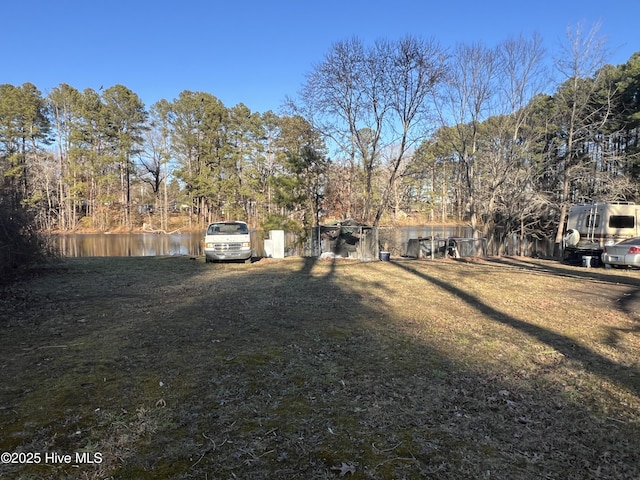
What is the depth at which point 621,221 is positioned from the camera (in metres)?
16.6

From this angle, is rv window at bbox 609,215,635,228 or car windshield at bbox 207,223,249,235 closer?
car windshield at bbox 207,223,249,235

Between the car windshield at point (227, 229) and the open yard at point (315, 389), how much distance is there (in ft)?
26.2

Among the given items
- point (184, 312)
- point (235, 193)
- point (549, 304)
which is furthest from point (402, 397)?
point (235, 193)

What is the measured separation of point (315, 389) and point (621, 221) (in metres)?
18.4

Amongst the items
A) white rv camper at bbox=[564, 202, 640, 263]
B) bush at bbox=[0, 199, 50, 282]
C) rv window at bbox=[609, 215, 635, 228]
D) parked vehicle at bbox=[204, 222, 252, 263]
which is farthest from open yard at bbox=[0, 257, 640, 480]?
rv window at bbox=[609, 215, 635, 228]

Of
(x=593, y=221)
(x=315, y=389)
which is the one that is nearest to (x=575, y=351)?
(x=315, y=389)

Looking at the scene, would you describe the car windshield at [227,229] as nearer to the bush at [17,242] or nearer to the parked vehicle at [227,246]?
the parked vehicle at [227,246]

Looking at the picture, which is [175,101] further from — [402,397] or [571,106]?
[402,397]

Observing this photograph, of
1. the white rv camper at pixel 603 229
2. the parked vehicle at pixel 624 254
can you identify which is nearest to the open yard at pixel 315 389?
the parked vehicle at pixel 624 254

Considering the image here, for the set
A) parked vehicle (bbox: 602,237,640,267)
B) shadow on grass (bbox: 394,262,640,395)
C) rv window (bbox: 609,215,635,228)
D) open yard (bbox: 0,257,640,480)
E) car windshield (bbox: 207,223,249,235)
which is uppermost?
rv window (bbox: 609,215,635,228)

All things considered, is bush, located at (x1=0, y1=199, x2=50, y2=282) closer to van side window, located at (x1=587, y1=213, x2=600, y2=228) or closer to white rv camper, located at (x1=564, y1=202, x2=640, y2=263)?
white rv camper, located at (x1=564, y1=202, x2=640, y2=263)

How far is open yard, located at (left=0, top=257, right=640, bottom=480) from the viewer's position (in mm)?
2504

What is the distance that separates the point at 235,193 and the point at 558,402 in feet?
149

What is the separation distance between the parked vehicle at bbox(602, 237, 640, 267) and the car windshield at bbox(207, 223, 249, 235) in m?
13.7
